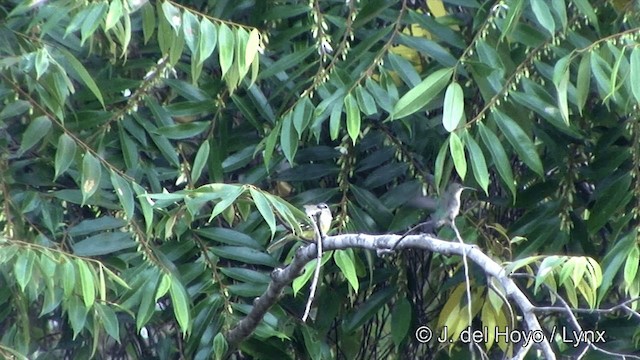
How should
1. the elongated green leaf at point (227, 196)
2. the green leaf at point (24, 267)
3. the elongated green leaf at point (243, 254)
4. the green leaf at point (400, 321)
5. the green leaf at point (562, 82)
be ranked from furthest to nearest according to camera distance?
1. the green leaf at point (400, 321)
2. the elongated green leaf at point (243, 254)
3. the green leaf at point (562, 82)
4. the green leaf at point (24, 267)
5. the elongated green leaf at point (227, 196)

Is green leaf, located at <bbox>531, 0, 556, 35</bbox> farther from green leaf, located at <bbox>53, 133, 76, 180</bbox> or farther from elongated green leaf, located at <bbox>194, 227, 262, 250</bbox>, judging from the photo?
green leaf, located at <bbox>53, 133, 76, 180</bbox>

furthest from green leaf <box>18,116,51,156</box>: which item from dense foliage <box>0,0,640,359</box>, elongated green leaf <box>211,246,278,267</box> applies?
elongated green leaf <box>211,246,278,267</box>

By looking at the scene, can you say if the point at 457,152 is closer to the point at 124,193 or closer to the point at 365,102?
the point at 365,102

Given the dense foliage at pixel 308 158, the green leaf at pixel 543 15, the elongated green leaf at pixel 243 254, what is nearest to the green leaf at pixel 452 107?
the dense foliage at pixel 308 158

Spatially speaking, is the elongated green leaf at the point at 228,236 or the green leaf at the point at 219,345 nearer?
the green leaf at the point at 219,345

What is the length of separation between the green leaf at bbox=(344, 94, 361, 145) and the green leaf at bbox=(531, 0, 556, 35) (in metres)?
0.43

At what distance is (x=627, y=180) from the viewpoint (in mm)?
2395

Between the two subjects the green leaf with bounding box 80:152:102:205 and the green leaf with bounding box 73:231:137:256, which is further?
the green leaf with bounding box 73:231:137:256

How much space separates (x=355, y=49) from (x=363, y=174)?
1.18ft

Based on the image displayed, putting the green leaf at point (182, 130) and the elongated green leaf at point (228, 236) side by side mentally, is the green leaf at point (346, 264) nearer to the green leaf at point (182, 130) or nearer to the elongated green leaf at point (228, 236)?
the elongated green leaf at point (228, 236)

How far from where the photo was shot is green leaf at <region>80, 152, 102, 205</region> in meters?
2.26

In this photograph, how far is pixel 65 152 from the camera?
7.58ft

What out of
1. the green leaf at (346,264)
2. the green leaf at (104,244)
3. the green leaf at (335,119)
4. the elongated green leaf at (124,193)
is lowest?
the green leaf at (104,244)

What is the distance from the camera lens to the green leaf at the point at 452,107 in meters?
2.13
